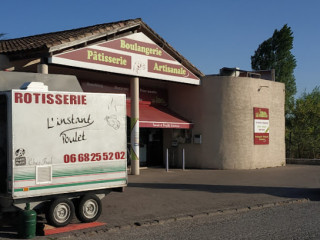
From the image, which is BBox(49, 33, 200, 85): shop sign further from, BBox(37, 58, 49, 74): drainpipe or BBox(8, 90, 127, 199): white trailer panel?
BBox(8, 90, 127, 199): white trailer panel

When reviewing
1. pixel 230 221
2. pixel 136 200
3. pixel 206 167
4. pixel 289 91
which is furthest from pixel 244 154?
pixel 289 91

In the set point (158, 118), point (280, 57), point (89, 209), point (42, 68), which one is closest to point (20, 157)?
point (89, 209)

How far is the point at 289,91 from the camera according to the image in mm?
46781

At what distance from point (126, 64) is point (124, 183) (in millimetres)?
8730

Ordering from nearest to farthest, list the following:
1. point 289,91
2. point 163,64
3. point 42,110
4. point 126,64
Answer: point 42,110, point 126,64, point 163,64, point 289,91

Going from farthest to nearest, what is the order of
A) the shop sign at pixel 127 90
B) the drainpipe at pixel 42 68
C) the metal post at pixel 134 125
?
the shop sign at pixel 127 90
the metal post at pixel 134 125
the drainpipe at pixel 42 68

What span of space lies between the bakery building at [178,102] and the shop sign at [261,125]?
0.17ft

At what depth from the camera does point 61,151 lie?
8.08 meters

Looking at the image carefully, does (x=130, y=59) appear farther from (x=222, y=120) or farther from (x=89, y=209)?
(x=89, y=209)

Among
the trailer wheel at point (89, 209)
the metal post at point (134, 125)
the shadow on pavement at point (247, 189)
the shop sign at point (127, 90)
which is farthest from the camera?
the shop sign at point (127, 90)

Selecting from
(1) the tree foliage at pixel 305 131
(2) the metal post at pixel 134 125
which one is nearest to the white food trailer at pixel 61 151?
(2) the metal post at pixel 134 125

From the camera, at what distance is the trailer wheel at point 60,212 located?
7977 millimetres

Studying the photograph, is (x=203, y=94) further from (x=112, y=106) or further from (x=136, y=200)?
(x=112, y=106)

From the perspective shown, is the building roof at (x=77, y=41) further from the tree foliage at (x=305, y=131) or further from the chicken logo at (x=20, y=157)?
the tree foliage at (x=305, y=131)
